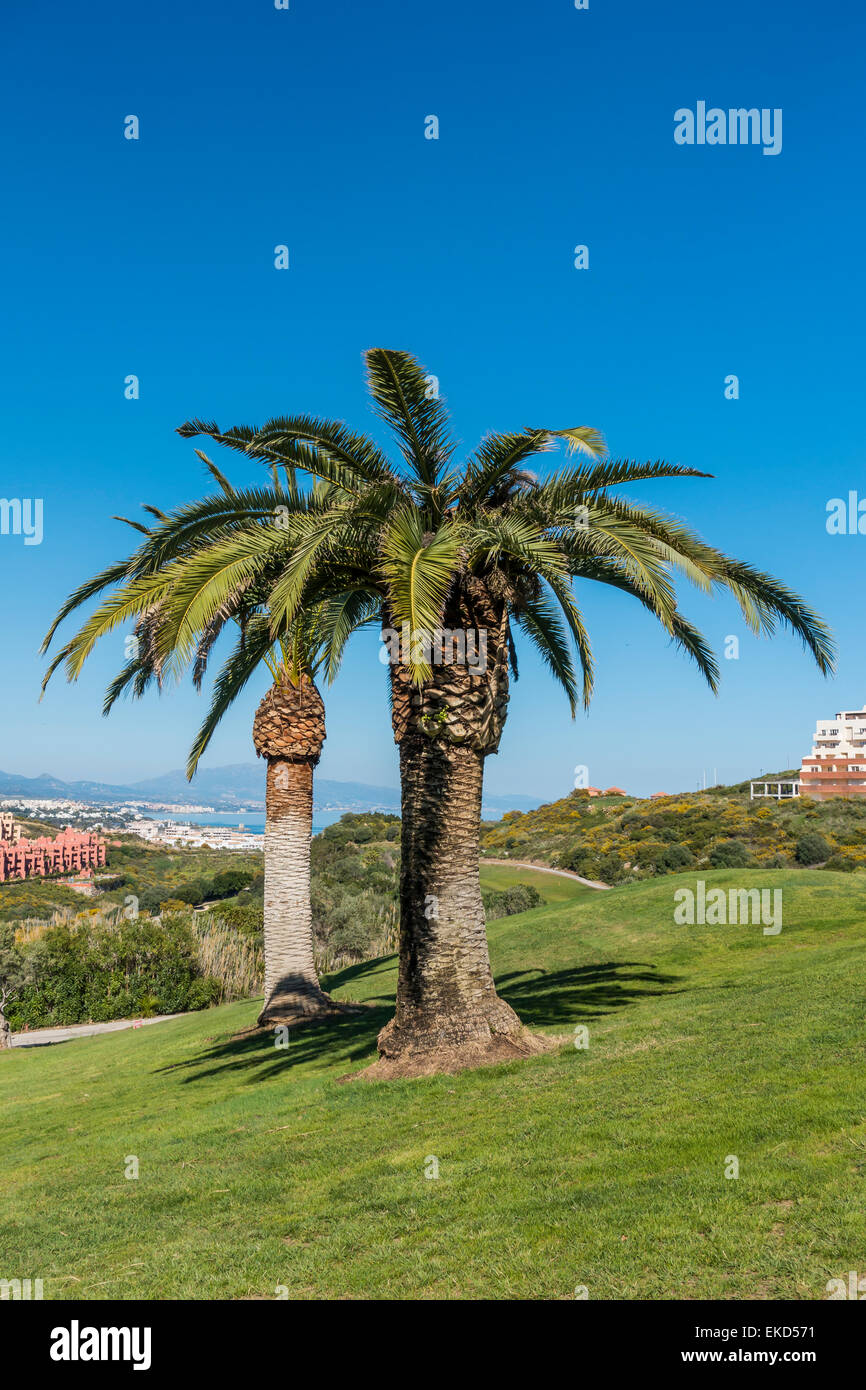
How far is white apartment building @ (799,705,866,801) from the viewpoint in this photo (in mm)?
70562

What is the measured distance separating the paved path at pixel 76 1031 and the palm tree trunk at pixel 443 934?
18.8 m

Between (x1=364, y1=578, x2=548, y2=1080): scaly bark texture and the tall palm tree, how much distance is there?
0.02 metres

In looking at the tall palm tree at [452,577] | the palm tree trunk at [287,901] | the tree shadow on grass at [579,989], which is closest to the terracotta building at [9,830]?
the palm tree trunk at [287,901]

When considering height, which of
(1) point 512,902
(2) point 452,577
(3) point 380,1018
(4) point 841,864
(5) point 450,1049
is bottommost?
(1) point 512,902

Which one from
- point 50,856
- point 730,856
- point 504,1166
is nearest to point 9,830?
point 50,856

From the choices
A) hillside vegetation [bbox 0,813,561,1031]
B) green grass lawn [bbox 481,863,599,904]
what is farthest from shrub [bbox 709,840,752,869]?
hillside vegetation [bbox 0,813,561,1031]

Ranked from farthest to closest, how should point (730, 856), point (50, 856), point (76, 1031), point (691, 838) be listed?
point (50, 856) < point (691, 838) < point (730, 856) < point (76, 1031)

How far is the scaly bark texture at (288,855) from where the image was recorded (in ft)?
51.1

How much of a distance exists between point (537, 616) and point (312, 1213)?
27.9ft

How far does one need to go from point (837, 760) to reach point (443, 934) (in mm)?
82289

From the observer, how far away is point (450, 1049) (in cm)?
930

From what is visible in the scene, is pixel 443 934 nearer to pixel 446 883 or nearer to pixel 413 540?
pixel 446 883

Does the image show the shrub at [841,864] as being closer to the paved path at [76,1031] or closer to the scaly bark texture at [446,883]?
the paved path at [76,1031]

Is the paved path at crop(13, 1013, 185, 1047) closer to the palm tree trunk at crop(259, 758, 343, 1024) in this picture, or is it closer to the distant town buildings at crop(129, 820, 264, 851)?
the palm tree trunk at crop(259, 758, 343, 1024)
